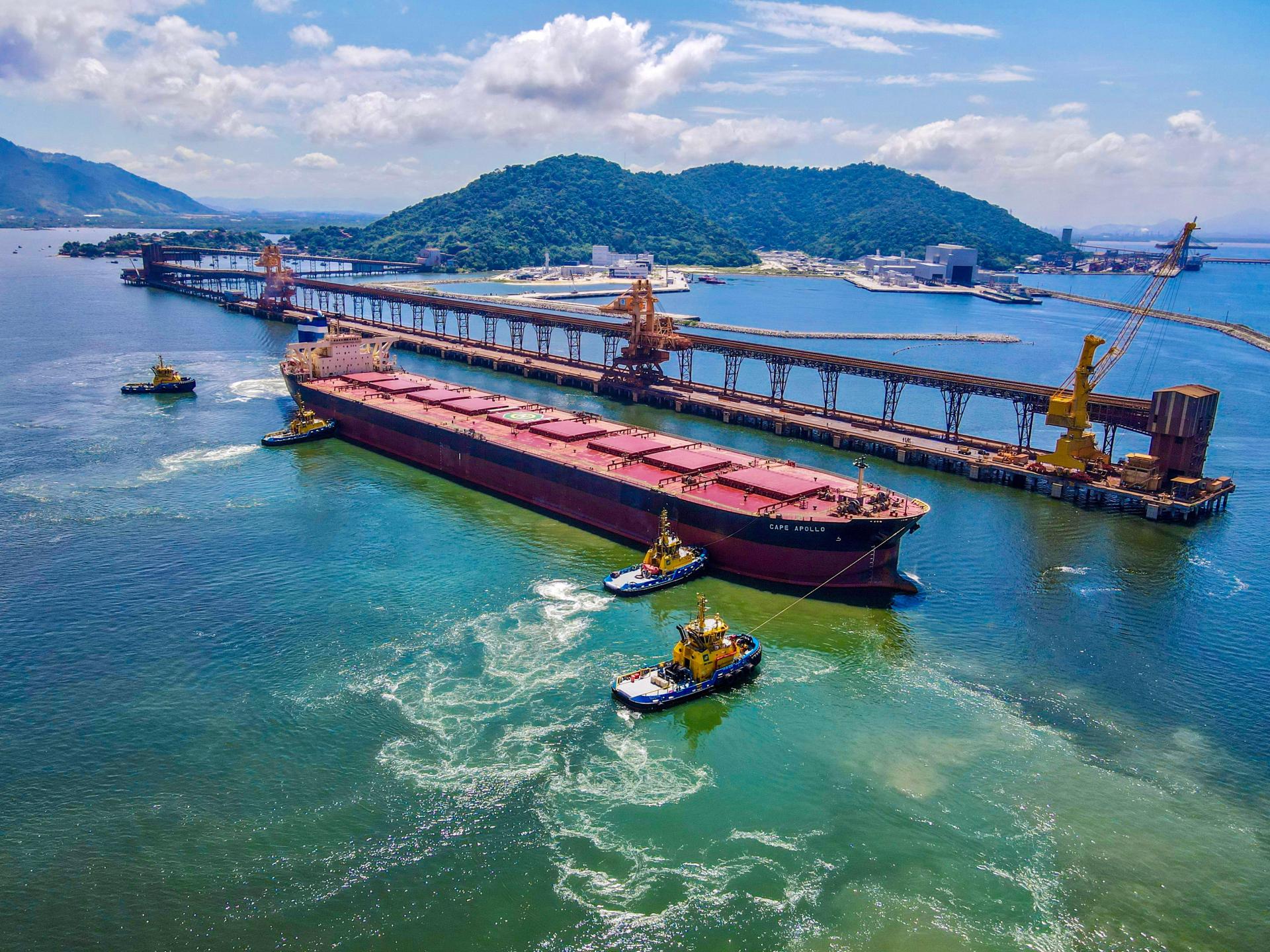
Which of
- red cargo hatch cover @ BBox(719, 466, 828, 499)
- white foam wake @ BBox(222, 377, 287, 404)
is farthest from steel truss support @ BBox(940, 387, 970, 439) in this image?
white foam wake @ BBox(222, 377, 287, 404)

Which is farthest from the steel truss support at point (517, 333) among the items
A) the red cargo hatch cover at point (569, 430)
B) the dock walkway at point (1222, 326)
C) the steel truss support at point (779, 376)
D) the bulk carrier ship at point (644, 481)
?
the dock walkway at point (1222, 326)

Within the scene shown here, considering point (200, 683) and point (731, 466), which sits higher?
point (731, 466)

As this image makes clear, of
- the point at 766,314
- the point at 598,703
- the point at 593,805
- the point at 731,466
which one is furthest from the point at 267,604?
the point at 766,314

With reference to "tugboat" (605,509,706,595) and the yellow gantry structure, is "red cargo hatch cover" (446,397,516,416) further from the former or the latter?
the yellow gantry structure

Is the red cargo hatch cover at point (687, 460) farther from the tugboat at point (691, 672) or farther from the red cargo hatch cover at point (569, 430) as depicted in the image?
the tugboat at point (691, 672)

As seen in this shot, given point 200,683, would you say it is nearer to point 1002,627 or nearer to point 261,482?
point 261,482

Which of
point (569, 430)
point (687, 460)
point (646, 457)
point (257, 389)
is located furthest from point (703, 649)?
point (257, 389)
